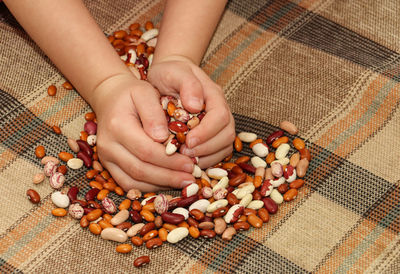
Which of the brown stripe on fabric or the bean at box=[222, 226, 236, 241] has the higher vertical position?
the brown stripe on fabric

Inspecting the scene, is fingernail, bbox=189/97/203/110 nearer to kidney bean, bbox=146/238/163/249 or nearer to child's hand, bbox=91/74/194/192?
child's hand, bbox=91/74/194/192

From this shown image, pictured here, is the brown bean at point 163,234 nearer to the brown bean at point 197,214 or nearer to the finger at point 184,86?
the brown bean at point 197,214

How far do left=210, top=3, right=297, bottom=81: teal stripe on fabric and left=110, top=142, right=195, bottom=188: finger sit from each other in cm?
33

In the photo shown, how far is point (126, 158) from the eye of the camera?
107cm

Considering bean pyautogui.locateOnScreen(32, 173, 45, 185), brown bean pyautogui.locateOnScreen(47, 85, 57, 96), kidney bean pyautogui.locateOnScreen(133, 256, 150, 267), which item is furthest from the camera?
brown bean pyautogui.locateOnScreen(47, 85, 57, 96)

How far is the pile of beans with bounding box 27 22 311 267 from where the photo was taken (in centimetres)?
105

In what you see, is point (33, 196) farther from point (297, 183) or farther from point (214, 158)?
point (297, 183)

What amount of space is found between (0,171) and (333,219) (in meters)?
0.66

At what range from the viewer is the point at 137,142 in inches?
40.9

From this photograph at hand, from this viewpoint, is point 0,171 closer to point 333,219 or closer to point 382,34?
point 333,219

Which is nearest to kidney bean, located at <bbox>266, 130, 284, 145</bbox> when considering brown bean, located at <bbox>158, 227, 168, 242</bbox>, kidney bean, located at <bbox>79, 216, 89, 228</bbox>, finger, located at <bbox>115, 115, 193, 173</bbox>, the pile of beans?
the pile of beans

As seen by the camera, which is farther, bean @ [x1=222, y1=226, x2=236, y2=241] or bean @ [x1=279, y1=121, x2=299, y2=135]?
bean @ [x1=279, y1=121, x2=299, y2=135]

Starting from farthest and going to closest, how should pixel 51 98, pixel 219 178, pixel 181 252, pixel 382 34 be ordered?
pixel 382 34, pixel 51 98, pixel 219 178, pixel 181 252

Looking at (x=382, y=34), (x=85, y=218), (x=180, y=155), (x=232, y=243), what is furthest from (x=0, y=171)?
→ (x=382, y=34)
